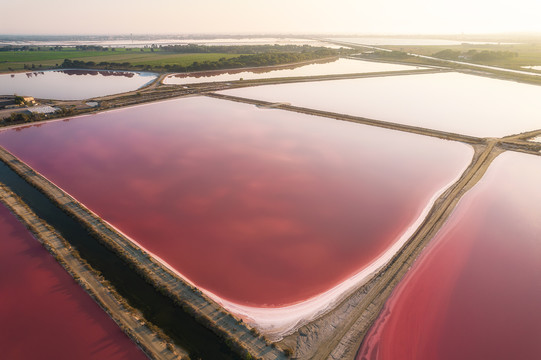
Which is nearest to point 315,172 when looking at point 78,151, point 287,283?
point 287,283

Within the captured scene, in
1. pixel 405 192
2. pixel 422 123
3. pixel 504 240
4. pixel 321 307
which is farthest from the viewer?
pixel 422 123

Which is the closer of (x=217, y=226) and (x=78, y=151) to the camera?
(x=217, y=226)

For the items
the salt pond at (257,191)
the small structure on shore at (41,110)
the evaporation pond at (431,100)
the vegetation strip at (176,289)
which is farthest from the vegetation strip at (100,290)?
the evaporation pond at (431,100)

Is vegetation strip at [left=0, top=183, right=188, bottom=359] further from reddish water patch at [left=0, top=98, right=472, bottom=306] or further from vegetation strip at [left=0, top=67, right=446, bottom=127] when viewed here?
vegetation strip at [left=0, top=67, right=446, bottom=127]

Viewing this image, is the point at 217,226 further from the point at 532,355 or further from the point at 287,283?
the point at 532,355

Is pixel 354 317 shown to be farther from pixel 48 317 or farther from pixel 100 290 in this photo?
pixel 48 317

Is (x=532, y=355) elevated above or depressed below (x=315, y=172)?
below

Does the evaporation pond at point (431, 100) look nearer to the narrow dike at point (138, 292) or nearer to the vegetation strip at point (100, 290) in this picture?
Answer: the narrow dike at point (138, 292)
